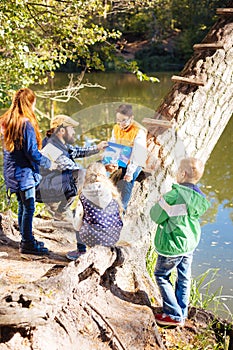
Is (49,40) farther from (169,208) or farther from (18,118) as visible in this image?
(169,208)

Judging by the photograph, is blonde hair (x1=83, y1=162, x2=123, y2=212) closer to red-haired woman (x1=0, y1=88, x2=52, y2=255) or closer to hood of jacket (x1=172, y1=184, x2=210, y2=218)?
red-haired woman (x1=0, y1=88, x2=52, y2=255)

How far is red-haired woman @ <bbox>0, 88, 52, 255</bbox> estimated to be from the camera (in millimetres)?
3395

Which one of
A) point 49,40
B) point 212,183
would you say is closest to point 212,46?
Result: point 49,40

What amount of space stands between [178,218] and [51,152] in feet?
5.13

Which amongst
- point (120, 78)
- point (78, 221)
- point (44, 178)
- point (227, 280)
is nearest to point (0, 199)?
point (44, 178)

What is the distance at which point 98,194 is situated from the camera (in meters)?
3.22

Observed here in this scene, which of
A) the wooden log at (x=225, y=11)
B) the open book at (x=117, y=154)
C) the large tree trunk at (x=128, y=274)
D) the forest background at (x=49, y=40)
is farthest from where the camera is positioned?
the forest background at (x=49, y=40)

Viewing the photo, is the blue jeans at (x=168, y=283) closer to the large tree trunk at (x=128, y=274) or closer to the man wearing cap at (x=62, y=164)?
the large tree trunk at (x=128, y=274)

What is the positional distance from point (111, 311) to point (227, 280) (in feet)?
11.0

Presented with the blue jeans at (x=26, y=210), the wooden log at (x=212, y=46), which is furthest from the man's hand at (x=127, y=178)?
the wooden log at (x=212, y=46)

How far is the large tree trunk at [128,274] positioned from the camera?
8.04ft

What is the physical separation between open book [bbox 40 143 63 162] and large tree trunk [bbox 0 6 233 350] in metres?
0.70

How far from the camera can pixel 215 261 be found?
20.9 feet

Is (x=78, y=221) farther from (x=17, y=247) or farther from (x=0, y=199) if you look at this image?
(x=0, y=199)
